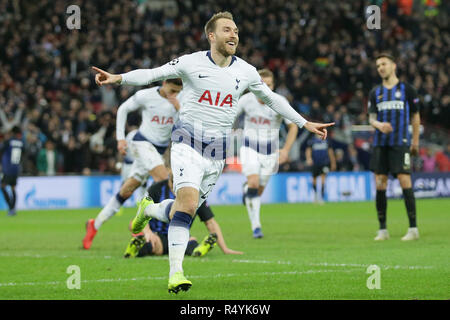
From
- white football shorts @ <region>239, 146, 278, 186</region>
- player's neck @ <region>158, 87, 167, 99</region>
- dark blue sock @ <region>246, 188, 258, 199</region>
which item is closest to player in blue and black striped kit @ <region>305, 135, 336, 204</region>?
white football shorts @ <region>239, 146, 278, 186</region>

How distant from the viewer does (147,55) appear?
91.4 feet

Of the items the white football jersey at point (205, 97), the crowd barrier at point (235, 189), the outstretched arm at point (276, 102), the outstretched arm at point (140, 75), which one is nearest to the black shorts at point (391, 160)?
the outstretched arm at point (276, 102)

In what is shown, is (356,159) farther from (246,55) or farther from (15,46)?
(15,46)

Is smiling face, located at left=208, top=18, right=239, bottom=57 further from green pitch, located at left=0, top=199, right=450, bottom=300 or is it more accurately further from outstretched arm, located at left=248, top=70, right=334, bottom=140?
green pitch, located at left=0, top=199, right=450, bottom=300

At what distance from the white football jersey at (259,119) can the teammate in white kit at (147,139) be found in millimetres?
1756

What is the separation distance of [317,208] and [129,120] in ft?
21.2

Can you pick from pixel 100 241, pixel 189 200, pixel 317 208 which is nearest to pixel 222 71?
pixel 189 200

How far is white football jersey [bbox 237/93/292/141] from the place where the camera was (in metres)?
13.0

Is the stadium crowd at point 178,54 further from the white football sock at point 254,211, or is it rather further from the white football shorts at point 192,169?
the white football shorts at point 192,169

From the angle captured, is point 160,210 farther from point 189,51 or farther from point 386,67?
point 189,51

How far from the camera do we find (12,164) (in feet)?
66.4

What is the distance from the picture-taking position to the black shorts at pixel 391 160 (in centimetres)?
1187

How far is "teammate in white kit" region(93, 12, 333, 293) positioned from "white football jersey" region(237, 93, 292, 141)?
5.46m

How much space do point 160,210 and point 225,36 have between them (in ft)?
5.69
